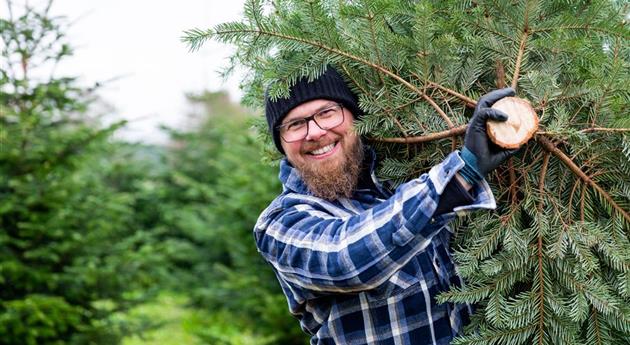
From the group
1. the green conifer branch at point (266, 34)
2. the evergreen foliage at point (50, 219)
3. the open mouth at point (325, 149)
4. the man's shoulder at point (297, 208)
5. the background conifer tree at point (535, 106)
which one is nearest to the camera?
the background conifer tree at point (535, 106)

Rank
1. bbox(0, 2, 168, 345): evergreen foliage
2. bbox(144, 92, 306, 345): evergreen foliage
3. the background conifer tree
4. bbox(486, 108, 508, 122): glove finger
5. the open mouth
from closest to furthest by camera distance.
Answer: bbox(486, 108, 508, 122): glove finger
the background conifer tree
the open mouth
bbox(0, 2, 168, 345): evergreen foliage
bbox(144, 92, 306, 345): evergreen foliage

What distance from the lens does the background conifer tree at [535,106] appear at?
72.5 inches

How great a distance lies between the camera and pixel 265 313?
6.40m

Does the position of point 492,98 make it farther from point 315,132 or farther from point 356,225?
point 315,132

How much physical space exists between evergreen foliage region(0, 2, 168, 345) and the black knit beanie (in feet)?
11.4

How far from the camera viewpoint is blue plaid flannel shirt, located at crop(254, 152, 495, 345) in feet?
5.66

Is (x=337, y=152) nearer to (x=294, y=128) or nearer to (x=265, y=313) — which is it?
(x=294, y=128)

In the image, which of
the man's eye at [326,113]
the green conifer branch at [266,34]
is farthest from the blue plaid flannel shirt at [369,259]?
the green conifer branch at [266,34]

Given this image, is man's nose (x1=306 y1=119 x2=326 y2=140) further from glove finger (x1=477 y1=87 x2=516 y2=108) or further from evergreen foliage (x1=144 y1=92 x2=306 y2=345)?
evergreen foliage (x1=144 y1=92 x2=306 y2=345)

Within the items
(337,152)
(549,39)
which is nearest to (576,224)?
(549,39)

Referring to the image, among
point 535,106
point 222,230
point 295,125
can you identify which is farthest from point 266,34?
point 222,230

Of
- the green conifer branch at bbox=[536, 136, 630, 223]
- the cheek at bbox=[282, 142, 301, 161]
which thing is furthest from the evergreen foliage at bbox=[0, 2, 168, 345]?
the green conifer branch at bbox=[536, 136, 630, 223]

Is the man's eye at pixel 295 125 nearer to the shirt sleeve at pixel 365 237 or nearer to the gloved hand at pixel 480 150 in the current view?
the shirt sleeve at pixel 365 237

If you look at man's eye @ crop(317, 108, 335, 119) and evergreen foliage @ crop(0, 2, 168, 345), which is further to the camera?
evergreen foliage @ crop(0, 2, 168, 345)
